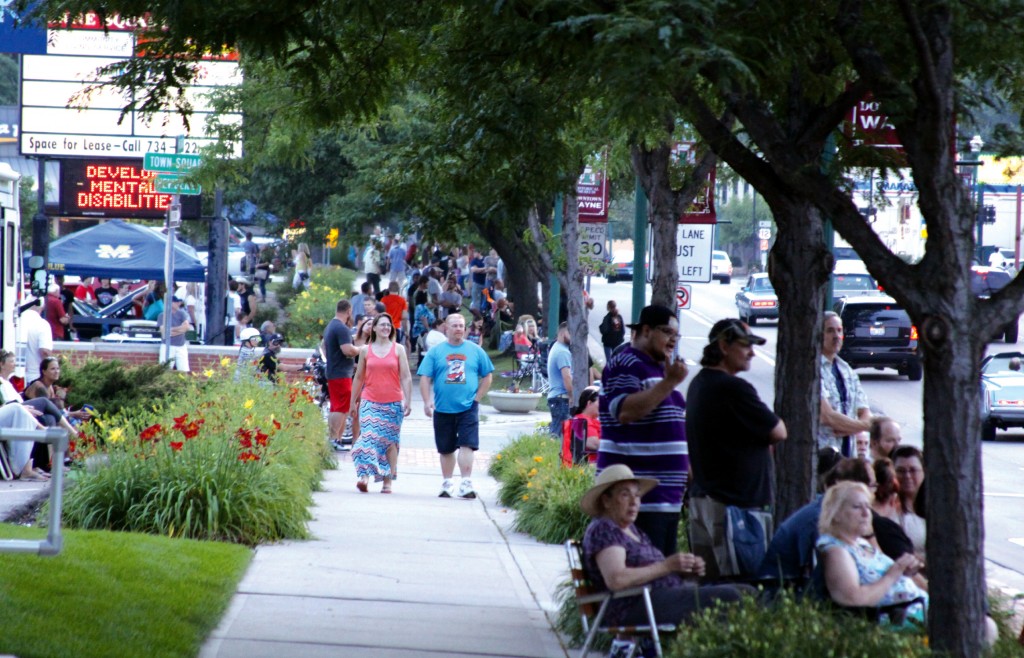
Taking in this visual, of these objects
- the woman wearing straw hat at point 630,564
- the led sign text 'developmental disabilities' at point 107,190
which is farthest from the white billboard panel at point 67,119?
the woman wearing straw hat at point 630,564

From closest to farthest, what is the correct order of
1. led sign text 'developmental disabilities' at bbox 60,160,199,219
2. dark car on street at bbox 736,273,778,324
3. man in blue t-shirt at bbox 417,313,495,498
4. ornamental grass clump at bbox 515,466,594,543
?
ornamental grass clump at bbox 515,466,594,543
man in blue t-shirt at bbox 417,313,495,498
led sign text 'developmental disabilities' at bbox 60,160,199,219
dark car on street at bbox 736,273,778,324

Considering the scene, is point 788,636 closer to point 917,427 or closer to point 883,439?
point 883,439

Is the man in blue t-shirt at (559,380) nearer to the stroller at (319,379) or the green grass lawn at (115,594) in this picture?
the stroller at (319,379)

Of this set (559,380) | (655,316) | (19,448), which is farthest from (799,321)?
(559,380)

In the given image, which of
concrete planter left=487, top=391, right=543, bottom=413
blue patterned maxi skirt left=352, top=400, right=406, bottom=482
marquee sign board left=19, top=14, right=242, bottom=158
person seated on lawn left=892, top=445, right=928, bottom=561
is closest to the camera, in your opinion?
person seated on lawn left=892, top=445, right=928, bottom=561

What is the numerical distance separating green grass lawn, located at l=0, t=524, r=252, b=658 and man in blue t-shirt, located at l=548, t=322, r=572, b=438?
794 centimetres

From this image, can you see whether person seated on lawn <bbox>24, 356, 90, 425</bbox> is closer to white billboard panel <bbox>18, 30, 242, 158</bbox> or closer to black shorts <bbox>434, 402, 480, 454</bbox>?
black shorts <bbox>434, 402, 480, 454</bbox>

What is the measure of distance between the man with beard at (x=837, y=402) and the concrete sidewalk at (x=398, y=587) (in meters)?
2.13

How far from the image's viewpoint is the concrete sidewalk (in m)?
7.39

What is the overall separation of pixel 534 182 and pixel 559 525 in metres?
2.86

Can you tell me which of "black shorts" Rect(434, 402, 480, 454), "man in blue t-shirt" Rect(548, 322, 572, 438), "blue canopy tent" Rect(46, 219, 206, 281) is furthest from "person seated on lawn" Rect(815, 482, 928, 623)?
"blue canopy tent" Rect(46, 219, 206, 281)

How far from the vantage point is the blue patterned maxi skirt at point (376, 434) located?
13500 mm

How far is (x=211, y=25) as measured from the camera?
695 cm

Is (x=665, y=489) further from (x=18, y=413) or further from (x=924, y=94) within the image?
(x=18, y=413)
